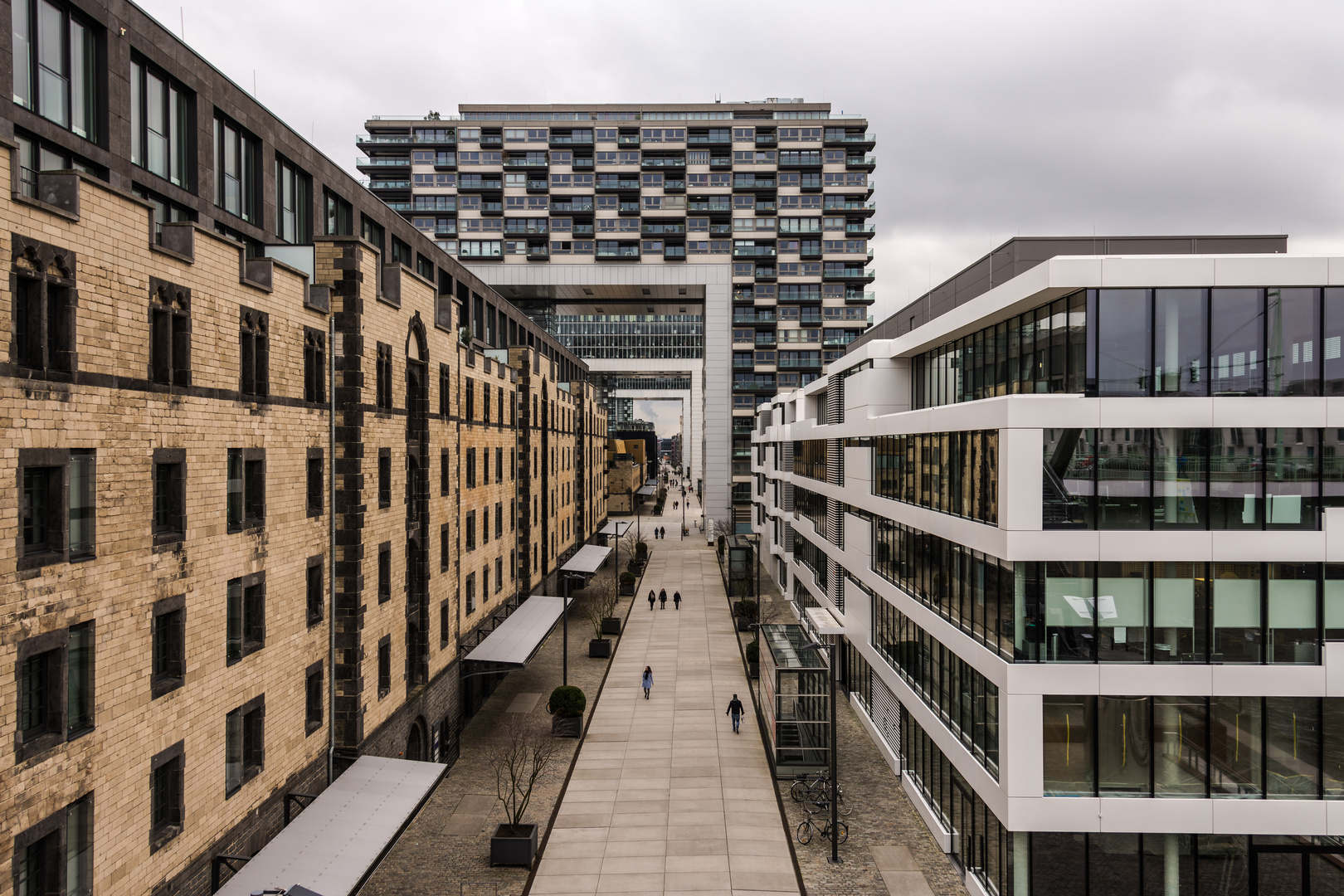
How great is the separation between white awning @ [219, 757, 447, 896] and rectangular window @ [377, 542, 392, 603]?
4.54 metres

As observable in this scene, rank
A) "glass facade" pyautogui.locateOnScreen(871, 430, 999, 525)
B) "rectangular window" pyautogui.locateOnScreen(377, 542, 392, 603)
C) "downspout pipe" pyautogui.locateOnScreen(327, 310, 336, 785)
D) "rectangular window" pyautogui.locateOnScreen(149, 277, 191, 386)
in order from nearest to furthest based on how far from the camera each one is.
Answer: "rectangular window" pyautogui.locateOnScreen(149, 277, 191, 386) < "glass facade" pyautogui.locateOnScreen(871, 430, 999, 525) < "downspout pipe" pyautogui.locateOnScreen(327, 310, 336, 785) < "rectangular window" pyautogui.locateOnScreen(377, 542, 392, 603)

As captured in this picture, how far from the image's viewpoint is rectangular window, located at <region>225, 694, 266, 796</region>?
15.8 metres

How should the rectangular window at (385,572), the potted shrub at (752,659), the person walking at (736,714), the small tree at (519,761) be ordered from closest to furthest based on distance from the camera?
1. the small tree at (519,761)
2. the rectangular window at (385,572)
3. the person walking at (736,714)
4. the potted shrub at (752,659)

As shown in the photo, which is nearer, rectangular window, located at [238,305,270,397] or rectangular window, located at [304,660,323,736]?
rectangular window, located at [238,305,270,397]

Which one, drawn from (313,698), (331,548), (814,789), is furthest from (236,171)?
(814,789)

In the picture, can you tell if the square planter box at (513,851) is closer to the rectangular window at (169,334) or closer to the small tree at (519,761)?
the small tree at (519,761)

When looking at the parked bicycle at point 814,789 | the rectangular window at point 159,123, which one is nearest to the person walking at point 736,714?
the parked bicycle at point 814,789

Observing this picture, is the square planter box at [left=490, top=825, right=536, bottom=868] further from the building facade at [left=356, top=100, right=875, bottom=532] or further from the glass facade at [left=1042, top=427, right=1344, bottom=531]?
the building facade at [left=356, top=100, right=875, bottom=532]

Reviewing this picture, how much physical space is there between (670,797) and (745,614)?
22.5m

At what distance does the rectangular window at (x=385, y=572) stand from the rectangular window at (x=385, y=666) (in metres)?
1.22

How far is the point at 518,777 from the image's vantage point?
2480 centimetres

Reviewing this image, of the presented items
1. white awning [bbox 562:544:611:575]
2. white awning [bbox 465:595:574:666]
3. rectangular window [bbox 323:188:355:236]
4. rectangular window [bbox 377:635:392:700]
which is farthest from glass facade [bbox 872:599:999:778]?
rectangular window [bbox 323:188:355:236]

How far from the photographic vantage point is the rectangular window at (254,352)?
1625 centimetres

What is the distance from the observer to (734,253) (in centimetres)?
8312
